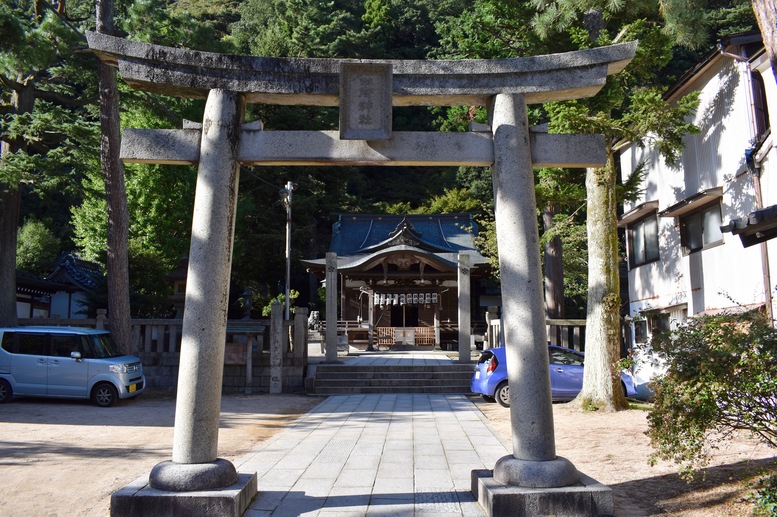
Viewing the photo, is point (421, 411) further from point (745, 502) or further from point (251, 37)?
point (251, 37)

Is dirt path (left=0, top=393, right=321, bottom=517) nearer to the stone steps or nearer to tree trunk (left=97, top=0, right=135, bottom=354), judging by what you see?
the stone steps

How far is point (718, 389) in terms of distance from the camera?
474 centimetres

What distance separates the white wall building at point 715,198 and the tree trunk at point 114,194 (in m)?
13.2

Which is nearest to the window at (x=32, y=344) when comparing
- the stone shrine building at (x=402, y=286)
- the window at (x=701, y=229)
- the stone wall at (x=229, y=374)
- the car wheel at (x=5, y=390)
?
the car wheel at (x=5, y=390)

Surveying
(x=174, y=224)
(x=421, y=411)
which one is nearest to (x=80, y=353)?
(x=421, y=411)

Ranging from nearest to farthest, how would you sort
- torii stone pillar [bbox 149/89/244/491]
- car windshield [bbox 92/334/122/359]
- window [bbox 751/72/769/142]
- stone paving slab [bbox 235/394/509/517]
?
torii stone pillar [bbox 149/89/244/491]
stone paving slab [bbox 235/394/509/517]
window [bbox 751/72/769/142]
car windshield [bbox 92/334/122/359]

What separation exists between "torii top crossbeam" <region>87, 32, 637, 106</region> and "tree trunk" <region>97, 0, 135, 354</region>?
9941 millimetres

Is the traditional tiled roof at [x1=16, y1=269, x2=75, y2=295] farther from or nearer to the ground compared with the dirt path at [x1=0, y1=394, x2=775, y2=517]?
farther from the ground

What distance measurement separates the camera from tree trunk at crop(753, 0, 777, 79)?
5.21 metres

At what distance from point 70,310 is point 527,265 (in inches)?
1269

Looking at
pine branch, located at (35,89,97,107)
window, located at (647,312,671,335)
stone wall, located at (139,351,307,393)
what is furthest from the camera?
window, located at (647,312,671,335)

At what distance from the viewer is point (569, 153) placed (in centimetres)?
586

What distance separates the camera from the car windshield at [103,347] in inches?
524

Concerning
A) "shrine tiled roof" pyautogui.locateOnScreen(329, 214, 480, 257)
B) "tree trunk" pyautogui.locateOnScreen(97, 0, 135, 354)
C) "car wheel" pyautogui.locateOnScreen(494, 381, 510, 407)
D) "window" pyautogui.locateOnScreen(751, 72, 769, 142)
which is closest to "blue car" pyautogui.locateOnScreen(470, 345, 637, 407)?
"car wheel" pyautogui.locateOnScreen(494, 381, 510, 407)
